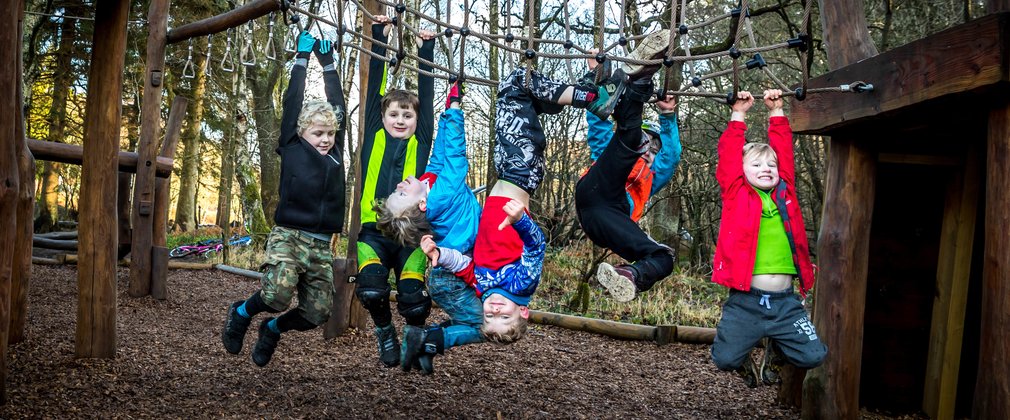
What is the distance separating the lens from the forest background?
302 inches

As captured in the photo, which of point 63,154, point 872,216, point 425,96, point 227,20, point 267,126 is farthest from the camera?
point 267,126

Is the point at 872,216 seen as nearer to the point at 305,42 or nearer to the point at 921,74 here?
the point at 921,74

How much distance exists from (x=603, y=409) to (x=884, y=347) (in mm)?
1877

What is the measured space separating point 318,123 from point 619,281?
5.67 feet

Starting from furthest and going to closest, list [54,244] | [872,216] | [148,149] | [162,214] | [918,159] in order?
[54,244] → [162,214] → [148,149] → [872,216] → [918,159]

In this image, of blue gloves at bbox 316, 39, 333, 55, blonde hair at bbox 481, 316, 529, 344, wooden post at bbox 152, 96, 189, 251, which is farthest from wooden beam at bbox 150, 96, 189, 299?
blonde hair at bbox 481, 316, 529, 344

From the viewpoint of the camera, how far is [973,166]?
4.45m

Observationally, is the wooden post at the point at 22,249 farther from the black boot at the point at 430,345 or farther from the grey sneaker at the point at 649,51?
the grey sneaker at the point at 649,51

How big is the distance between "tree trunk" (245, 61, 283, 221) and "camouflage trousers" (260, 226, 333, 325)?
8.87 metres

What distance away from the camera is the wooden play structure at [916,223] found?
308 cm

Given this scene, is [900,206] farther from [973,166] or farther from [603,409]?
[603,409]

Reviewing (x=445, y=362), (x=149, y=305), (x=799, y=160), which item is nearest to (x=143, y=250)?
(x=149, y=305)

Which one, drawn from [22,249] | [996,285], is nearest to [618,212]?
[996,285]

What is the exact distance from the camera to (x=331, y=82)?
4.01m
